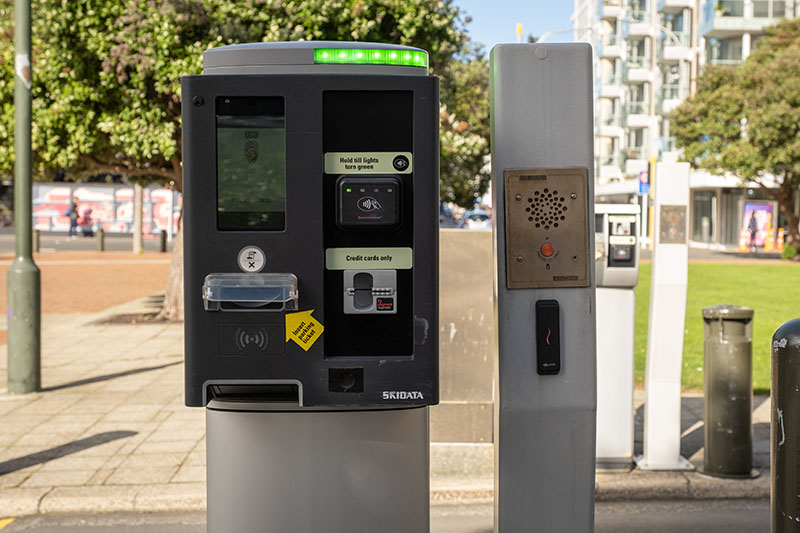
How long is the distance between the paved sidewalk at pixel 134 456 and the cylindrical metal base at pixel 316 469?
237 cm

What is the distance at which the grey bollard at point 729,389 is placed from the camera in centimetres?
541

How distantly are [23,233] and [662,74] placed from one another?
5069 cm

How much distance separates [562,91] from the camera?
9.29ft

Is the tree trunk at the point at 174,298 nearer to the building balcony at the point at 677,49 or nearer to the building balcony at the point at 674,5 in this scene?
the building balcony at the point at 677,49

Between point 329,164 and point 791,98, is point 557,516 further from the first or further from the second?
point 791,98

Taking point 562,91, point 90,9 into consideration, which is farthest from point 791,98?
point 562,91

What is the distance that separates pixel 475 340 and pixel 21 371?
4241 mm

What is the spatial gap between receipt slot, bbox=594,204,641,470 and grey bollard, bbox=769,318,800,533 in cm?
249

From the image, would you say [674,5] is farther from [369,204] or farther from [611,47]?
[369,204]

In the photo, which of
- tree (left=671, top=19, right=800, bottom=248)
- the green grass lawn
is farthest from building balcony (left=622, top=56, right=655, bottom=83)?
the green grass lawn

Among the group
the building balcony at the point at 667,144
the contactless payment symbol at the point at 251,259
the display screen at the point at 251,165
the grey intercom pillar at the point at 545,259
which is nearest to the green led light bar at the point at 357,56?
the display screen at the point at 251,165

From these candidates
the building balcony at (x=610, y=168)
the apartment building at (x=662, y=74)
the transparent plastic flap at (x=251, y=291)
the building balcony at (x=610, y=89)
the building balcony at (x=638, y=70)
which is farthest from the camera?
the building balcony at (x=610, y=89)

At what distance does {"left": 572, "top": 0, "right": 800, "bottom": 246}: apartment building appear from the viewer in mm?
44344

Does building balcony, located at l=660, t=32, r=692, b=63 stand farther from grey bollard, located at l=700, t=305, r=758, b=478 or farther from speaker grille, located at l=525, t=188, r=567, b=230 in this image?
speaker grille, located at l=525, t=188, r=567, b=230
